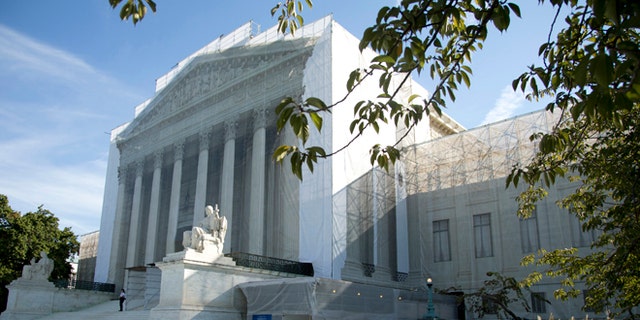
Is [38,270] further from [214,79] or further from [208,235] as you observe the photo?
[214,79]

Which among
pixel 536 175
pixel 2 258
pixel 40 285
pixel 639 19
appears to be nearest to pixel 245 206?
pixel 40 285

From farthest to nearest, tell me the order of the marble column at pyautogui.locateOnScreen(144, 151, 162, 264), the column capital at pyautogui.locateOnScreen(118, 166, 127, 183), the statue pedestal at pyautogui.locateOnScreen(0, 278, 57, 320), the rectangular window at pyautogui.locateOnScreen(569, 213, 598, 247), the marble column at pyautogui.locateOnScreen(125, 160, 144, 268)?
the column capital at pyautogui.locateOnScreen(118, 166, 127, 183)
the marble column at pyautogui.locateOnScreen(125, 160, 144, 268)
the marble column at pyautogui.locateOnScreen(144, 151, 162, 264)
the statue pedestal at pyautogui.locateOnScreen(0, 278, 57, 320)
the rectangular window at pyautogui.locateOnScreen(569, 213, 598, 247)

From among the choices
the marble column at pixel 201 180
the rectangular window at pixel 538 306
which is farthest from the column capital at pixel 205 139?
the rectangular window at pixel 538 306

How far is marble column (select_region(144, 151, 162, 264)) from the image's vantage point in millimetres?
37125

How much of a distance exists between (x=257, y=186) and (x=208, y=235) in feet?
25.2

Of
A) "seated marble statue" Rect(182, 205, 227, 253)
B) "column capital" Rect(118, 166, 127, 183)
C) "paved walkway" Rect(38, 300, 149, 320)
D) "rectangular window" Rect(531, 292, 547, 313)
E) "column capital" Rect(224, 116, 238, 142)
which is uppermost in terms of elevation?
"column capital" Rect(224, 116, 238, 142)

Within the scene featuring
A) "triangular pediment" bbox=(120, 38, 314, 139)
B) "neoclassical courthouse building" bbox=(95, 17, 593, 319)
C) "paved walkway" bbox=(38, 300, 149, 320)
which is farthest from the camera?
"triangular pediment" bbox=(120, 38, 314, 139)

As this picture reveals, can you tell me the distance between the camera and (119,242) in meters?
40.9

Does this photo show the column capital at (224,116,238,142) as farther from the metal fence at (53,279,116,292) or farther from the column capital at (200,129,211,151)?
the metal fence at (53,279,116,292)

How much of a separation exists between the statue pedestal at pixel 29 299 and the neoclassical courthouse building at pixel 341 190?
14.1 ft

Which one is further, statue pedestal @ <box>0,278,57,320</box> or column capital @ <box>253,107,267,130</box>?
column capital @ <box>253,107,267,130</box>

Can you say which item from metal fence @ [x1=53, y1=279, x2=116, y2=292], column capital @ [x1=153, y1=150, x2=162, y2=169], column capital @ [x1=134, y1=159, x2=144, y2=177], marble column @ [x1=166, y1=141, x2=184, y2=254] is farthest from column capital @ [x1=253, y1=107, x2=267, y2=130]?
metal fence @ [x1=53, y1=279, x2=116, y2=292]

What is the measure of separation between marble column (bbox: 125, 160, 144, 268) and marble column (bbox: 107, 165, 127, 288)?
855 millimetres

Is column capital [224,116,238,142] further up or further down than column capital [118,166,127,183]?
further up
